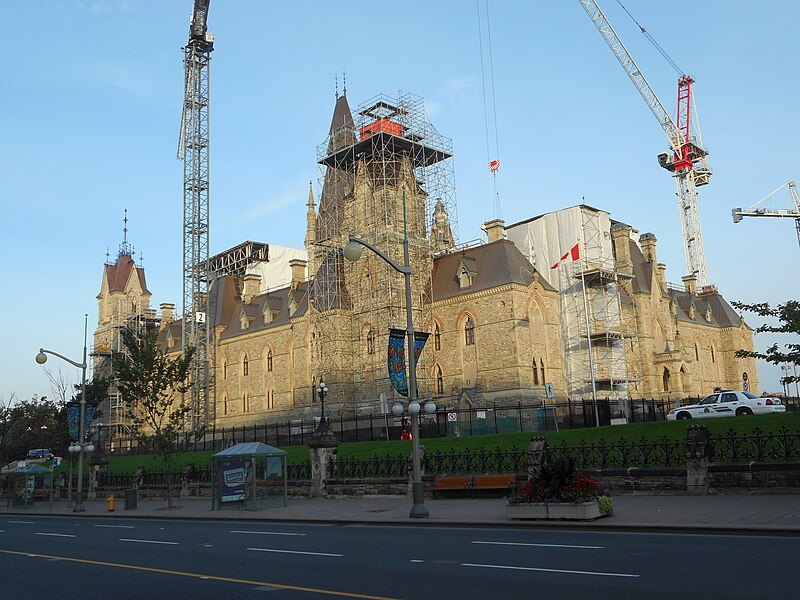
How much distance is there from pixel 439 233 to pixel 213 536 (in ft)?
162

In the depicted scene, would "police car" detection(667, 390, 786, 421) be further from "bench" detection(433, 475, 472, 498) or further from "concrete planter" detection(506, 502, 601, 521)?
"concrete planter" detection(506, 502, 601, 521)

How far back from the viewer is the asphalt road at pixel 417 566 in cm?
952

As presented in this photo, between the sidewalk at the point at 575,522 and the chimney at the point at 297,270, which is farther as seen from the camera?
the chimney at the point at 297,270

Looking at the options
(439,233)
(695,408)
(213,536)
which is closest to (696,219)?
(439,233)

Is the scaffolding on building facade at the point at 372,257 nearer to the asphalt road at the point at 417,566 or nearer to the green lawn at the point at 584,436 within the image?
the green lawn at the point at 584,436

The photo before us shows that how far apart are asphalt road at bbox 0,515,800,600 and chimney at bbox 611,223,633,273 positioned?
46590mm

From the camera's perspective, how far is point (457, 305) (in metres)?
56.1

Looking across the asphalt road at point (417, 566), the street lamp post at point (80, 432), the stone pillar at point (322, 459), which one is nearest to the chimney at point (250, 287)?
the street lamp post at point (80, 432)

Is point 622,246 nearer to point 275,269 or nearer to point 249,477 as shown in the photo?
point 249,477

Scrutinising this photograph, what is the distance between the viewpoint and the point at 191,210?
75.0 metres

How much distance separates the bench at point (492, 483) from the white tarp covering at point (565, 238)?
34514mm

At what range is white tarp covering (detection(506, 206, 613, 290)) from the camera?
58.7 meters

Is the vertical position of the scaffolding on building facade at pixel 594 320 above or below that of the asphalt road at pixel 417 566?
above

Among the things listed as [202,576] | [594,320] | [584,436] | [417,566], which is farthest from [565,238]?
[202,576]
